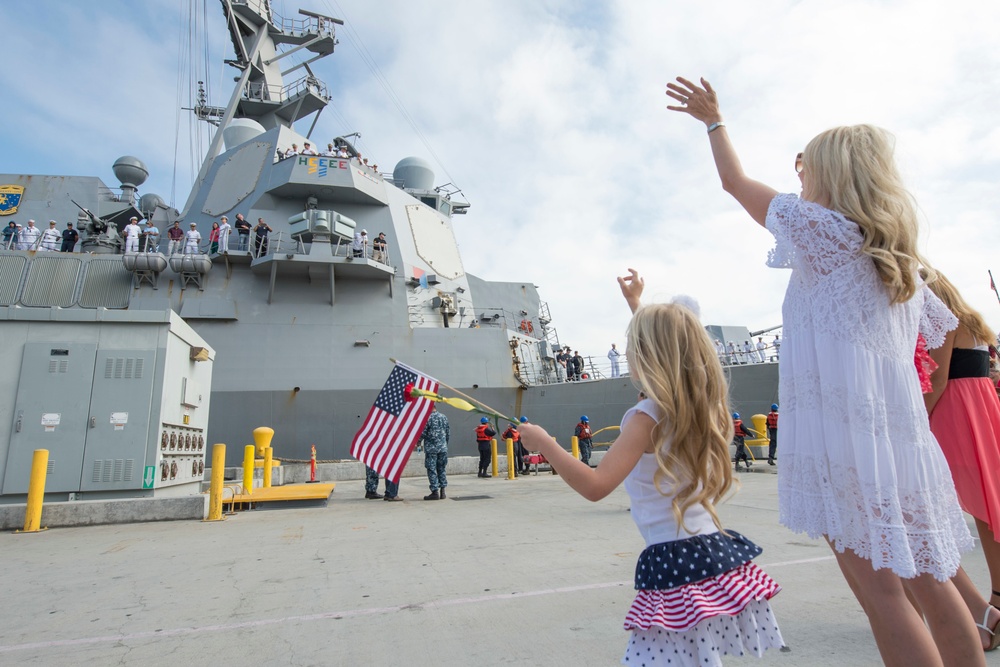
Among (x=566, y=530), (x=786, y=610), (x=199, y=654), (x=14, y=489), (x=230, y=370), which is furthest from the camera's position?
(x=230, y=370)

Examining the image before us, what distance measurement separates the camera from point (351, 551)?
162 inches

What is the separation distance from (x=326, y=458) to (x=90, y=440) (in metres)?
7.82

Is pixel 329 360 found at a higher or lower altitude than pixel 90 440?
higher

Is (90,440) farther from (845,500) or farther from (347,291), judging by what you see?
(347,291)

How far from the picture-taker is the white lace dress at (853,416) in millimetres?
1317

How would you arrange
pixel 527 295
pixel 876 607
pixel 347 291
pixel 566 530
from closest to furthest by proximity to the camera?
pixel 876 607 < pixel 566 530 < pixel 347 291 < pixel 527 295

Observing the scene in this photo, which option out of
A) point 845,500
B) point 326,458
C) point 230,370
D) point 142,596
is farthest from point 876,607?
point 230,370

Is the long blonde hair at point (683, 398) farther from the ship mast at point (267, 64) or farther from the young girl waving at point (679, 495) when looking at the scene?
the ship mast at point (267, 64)

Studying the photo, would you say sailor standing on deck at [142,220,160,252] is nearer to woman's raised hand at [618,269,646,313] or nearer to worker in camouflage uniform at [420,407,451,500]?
worker in camouflage uniform at [420,407,451,500]

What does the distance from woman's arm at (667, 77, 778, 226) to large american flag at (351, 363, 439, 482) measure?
11.9ft

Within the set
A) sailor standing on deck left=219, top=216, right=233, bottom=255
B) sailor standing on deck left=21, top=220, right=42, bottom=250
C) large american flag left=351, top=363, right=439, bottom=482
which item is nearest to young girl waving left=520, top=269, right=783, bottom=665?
large american flag left=351, top=363, right=439, bottom=482

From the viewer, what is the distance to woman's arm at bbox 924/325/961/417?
197 centimetres

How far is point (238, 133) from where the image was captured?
20484mm

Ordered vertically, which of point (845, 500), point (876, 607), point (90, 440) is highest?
point (90, 440)
